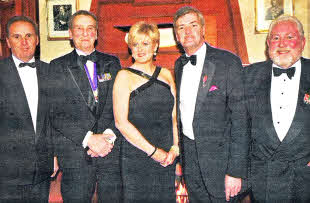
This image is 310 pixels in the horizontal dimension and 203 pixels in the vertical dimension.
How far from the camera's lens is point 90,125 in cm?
240

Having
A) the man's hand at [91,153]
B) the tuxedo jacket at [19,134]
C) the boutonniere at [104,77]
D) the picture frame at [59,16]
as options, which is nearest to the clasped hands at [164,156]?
the man's hand at [91,153]

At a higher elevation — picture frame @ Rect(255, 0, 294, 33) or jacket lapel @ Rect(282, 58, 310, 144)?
picture frame @ Rect(255, 0, 294, 33)

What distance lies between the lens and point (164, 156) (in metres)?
2.31

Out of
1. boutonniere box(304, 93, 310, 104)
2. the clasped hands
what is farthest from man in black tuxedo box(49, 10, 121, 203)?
boutonniere box(304, 93, 310, 104)

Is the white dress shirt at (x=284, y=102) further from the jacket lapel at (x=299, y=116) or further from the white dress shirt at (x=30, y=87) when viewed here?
the white dress shirt at (x=30, y=87)

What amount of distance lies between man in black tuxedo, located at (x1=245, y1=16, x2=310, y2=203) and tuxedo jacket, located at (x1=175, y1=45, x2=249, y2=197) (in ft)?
0.49

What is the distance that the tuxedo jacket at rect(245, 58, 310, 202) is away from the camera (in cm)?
205

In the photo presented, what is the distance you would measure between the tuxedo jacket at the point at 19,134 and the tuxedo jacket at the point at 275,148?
176cm

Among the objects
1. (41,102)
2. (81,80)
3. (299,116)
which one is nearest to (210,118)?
(299,116)

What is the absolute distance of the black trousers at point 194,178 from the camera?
2231 mm

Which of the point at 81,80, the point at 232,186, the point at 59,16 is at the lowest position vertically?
the point at 232,186

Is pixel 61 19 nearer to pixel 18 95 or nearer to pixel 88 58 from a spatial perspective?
pixel 88 58

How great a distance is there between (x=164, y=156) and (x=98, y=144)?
1.89 ft

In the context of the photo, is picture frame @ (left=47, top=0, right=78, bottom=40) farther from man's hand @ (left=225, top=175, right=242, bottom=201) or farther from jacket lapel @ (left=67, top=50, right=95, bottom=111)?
man's hand @ (left=225, top=175, right=242, bottom=201)
